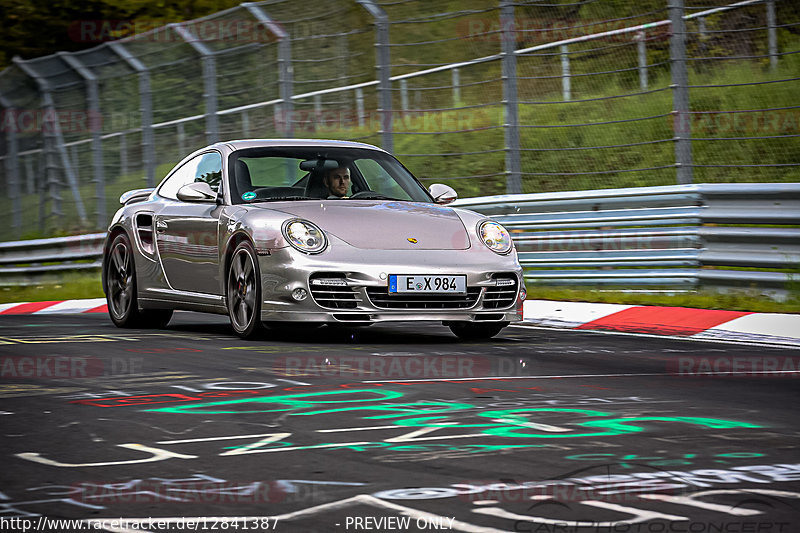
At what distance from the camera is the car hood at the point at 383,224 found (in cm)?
880

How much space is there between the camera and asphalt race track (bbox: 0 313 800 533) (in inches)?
154

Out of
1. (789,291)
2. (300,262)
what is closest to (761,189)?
(789,291)

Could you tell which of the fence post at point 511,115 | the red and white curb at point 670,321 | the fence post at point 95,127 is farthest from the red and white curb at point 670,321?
the fence post at point 95,127

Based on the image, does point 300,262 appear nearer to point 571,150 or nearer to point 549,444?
point 549,444

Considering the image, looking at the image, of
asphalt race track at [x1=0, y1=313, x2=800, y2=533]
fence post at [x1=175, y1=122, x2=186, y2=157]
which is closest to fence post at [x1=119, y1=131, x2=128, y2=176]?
fence post at [x1=175, y1=122, x2=186, y2=157]

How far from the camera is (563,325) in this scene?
10609 mm

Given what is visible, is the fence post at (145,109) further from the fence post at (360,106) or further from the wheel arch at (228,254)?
the wheel arch at (228,254)

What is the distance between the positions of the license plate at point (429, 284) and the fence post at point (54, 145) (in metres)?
11.5

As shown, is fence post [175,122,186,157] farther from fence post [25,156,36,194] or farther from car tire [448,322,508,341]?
car tire [448,322,508,341]

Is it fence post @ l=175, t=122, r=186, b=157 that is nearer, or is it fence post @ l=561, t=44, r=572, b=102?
fence post @ l=561, t=44, r=572, b=102

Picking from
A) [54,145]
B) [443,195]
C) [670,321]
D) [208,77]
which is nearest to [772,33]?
[670,321]

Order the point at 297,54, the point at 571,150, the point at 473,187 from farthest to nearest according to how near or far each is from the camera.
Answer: the point at 297,54, the point at 473,187, the point at 571,150

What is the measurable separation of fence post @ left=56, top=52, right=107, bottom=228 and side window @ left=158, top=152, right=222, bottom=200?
26.4 ft

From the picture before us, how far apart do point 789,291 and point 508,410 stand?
208 inches
